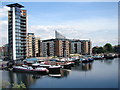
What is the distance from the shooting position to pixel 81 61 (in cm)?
1584

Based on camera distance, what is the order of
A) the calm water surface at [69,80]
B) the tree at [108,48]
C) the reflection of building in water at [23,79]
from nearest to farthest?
1. the calm water surface at [69,80]
2. the reflection of building in water at [23,79]
3. the tree at [108,48]

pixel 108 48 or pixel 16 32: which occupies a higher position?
pixel 16 32

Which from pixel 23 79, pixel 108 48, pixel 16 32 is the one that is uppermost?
pixel 16 32

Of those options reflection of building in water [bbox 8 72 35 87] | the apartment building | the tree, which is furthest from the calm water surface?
the tree

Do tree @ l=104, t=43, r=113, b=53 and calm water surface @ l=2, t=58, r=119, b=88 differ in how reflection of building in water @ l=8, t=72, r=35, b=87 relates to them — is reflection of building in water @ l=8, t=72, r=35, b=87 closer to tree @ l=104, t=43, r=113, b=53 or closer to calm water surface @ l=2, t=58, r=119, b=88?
Answer: calm water surface @ l=2, t=58, r=119, b=88

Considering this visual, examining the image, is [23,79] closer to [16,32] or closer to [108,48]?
[16,32]

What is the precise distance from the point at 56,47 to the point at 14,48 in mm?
6950

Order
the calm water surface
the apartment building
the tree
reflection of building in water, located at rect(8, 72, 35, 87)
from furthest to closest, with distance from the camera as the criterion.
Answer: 1. the tree
2. the apartment building
3. reflection of building in water, located at rect(8, 72, 35, 87)
4. the calm water surface

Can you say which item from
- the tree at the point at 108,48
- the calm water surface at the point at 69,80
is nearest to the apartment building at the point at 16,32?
the calm water surface at the point at 69,80

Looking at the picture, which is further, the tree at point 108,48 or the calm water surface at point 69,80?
the tree at point 108,48

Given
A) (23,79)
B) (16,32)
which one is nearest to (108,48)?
(16,32)

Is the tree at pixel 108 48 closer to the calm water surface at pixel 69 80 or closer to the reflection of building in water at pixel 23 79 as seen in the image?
the calm water surface at pixel 69 80

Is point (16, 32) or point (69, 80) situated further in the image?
point (16, 32)

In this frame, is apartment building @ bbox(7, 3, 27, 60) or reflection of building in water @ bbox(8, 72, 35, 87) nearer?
reflection of building in water @ bbox(8, 72, 35, 87)
